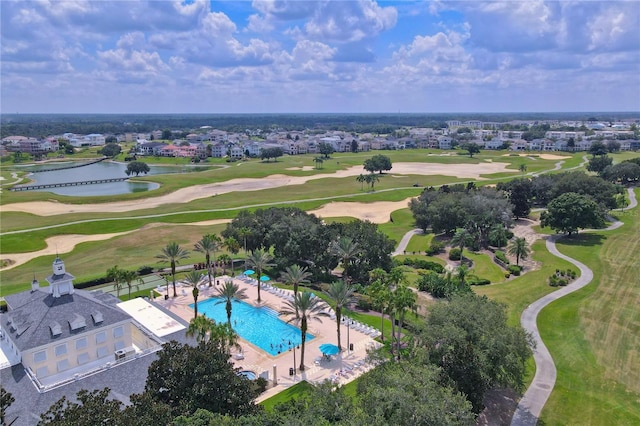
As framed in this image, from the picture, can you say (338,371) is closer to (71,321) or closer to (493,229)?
(71,321)

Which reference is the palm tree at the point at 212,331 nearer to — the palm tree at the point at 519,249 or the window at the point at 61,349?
the window at the point at 61,349

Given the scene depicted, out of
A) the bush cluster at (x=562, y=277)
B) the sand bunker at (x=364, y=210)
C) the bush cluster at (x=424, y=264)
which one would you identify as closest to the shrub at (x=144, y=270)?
the bush cluster at (x=424, y=264)

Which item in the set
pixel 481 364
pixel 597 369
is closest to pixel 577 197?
pixel 597 369

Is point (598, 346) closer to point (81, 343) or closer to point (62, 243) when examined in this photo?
point (81, 343)

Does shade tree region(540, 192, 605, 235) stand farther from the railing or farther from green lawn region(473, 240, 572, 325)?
the railing

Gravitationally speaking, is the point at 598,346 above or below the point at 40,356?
below

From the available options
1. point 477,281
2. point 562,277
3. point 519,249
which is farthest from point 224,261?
point 562,277

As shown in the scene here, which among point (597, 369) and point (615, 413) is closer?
point (615, 413)
